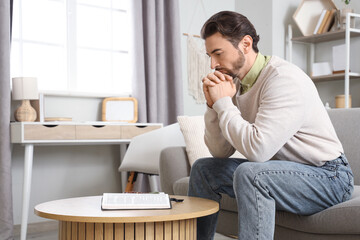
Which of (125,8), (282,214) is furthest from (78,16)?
(282,214)

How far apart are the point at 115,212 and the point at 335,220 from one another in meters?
0.77

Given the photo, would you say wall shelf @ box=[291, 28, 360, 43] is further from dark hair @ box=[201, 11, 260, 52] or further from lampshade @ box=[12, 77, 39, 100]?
dark hair @ box=[201, 11, 260, 52]

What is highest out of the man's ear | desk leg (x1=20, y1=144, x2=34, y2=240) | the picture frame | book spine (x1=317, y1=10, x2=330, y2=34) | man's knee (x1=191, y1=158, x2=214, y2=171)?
book spine (x1=317, y1=10, x2=330, y2=34)

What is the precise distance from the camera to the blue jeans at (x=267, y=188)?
1.45 metres

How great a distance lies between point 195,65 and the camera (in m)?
4.09

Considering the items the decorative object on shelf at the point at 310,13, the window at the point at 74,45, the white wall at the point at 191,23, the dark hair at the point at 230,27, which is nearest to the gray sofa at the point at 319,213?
the dark hair at the point at 230,27

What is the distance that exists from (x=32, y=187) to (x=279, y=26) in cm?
254

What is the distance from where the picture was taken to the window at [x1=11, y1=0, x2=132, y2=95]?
10.9ft

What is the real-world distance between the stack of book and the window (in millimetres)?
1654

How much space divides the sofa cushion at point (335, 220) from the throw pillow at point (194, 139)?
2.81ft

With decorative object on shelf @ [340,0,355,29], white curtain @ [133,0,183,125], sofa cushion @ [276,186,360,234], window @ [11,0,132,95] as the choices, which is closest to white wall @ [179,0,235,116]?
white curtain @ [133,0,183,125]

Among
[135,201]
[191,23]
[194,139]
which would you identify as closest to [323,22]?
[191,23]

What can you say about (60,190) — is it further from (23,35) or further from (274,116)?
(274,116)

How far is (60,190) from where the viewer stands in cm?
340
